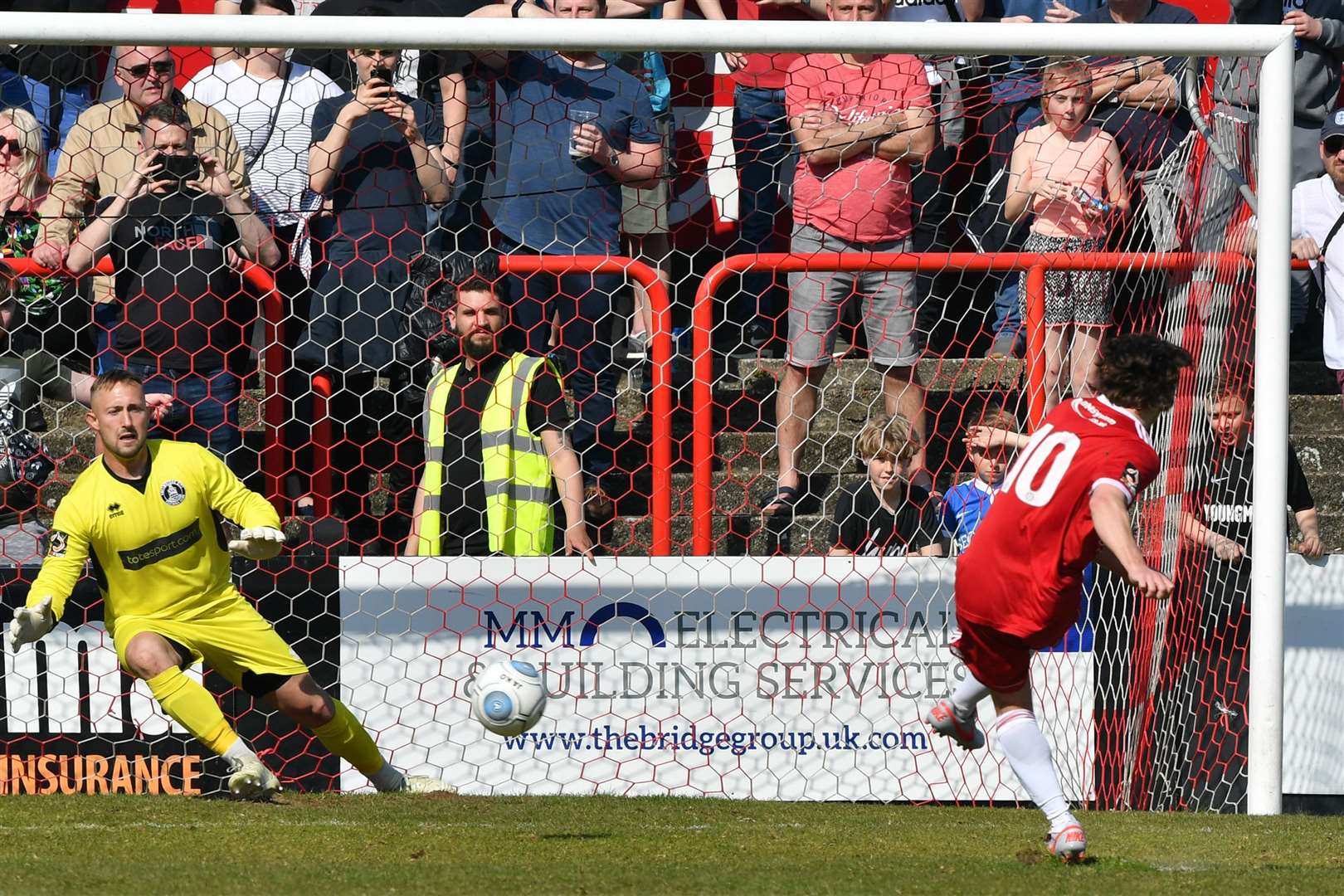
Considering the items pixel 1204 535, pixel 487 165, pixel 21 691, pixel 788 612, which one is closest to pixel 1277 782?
pixel 1204 535

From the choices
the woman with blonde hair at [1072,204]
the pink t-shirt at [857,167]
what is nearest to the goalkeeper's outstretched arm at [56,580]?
the pink t-shirt at [857,167]

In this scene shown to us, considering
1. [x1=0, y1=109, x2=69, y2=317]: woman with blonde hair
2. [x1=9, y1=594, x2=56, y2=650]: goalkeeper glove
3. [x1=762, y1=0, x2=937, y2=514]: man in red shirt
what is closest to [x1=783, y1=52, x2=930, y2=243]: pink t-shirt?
[x1=762, y1=0, x2=937, y2=514]: man in red shirt

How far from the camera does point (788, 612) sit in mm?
7043

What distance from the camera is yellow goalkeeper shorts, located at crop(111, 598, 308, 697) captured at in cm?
625

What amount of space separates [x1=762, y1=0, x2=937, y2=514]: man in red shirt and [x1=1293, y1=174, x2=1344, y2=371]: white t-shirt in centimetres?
206

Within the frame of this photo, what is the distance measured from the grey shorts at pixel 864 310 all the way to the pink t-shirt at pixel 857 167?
9 cm

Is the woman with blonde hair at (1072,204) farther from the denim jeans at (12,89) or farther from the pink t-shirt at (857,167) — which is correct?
the denim jeans at (12,89)

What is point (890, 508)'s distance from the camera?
7242 millimetres

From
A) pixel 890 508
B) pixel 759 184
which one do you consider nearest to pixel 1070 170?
pixel 759 184

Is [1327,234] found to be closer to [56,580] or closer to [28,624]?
[56,580]

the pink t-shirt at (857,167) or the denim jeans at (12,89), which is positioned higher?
the denim jeans at (12,89)

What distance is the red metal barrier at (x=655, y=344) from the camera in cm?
718

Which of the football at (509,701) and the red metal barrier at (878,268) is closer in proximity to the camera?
the football at (509,701)

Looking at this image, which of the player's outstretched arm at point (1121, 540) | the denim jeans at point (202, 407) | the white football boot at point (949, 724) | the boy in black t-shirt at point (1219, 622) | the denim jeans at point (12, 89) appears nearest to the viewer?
the player's outstretched arm at point (1121, 540)
